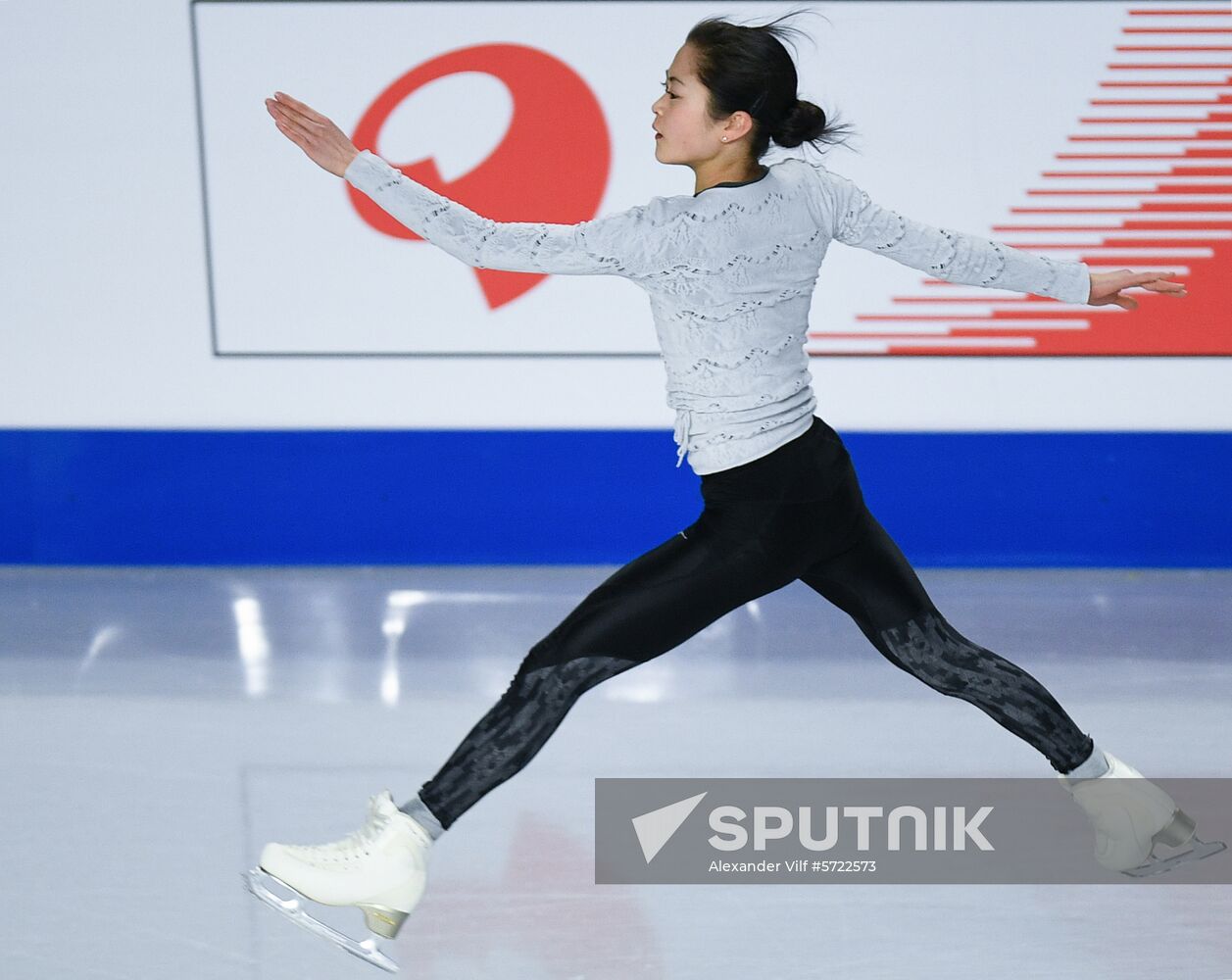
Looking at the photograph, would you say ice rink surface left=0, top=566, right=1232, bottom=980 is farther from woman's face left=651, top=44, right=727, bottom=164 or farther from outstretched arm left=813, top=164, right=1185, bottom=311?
woman's face left=651, top=44, right=727, bottom=164

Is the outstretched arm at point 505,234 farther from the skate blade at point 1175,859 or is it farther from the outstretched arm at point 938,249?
the skate blade at point 1175,859

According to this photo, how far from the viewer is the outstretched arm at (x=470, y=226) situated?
192 centimetres

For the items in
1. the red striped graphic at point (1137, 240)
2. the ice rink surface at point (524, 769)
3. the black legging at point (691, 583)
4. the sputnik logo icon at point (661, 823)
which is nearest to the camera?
the black legging at point (691, 583)

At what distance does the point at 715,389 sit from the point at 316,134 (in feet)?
2.08

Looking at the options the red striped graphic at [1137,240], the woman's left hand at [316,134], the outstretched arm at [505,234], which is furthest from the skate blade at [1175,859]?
the red striped graphic at [1137,240]

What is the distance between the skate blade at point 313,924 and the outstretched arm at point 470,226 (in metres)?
0.91

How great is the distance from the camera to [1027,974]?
2.08 meters

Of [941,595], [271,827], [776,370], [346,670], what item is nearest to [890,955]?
[776,370]

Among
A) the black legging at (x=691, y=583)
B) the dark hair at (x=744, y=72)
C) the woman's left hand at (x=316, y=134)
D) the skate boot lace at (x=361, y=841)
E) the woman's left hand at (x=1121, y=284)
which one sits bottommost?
the skate boot lace at (x=361, y=841)

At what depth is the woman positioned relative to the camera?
1950 millimetres

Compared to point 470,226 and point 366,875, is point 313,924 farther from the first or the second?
point 470,226

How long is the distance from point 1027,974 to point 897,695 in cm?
127

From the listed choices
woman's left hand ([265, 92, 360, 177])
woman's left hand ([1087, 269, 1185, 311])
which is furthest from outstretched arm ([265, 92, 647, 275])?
woman's left hand ([1087, 269, 1185, 311])

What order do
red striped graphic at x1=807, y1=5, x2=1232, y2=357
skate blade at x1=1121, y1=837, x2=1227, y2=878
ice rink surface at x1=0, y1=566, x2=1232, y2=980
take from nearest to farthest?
ice rink surface at x1=0, y1=566, x2=1232, y2=980 → skate blade at x1=1121, y1=837, x2=1227, y2=878 → red striped graphic at x1=807, y1=5, x2=1232, y2=357
